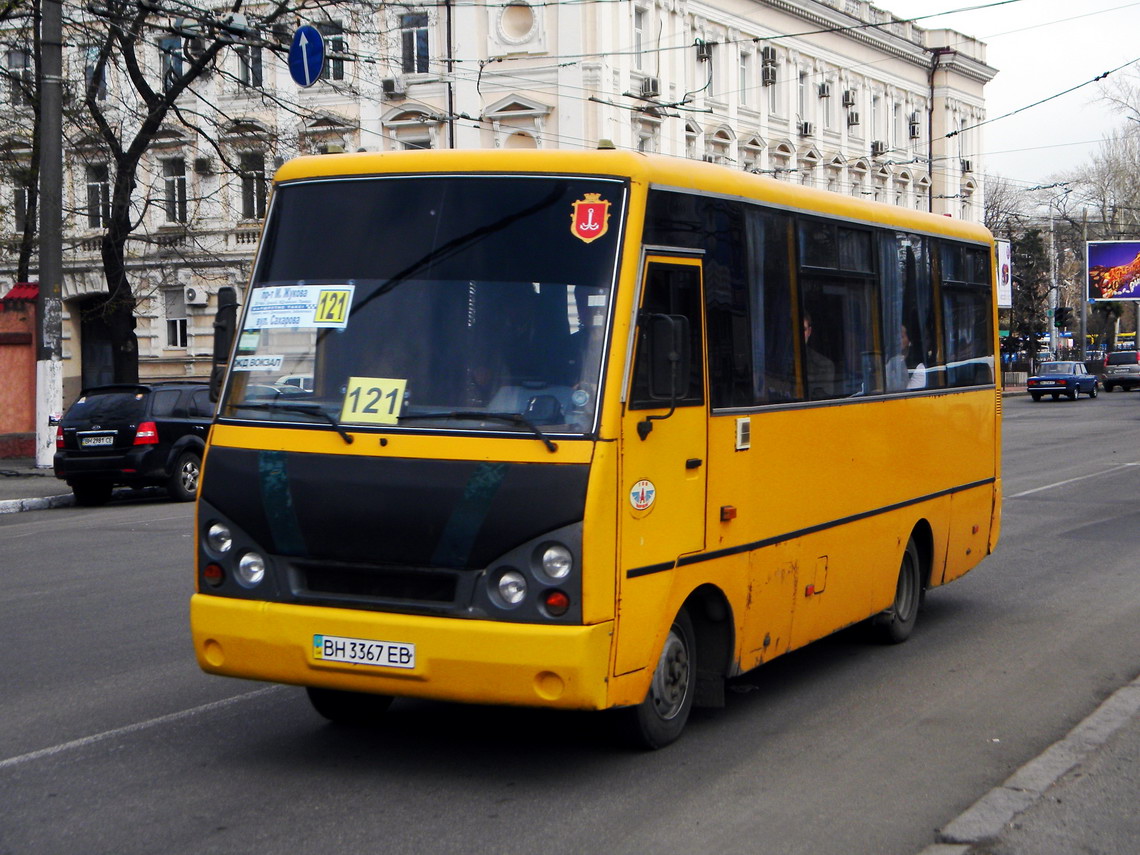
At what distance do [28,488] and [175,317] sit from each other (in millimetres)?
26830

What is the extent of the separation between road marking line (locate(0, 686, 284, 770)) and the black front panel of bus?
1334 mm

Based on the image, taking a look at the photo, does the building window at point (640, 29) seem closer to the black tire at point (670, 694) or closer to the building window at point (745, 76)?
the building window at point (745, 76)

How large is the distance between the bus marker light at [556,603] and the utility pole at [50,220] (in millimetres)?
18906

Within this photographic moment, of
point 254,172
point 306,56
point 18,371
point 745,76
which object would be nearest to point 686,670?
point 306,56

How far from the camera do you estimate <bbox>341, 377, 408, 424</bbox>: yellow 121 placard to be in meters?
6.00

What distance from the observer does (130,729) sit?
6863 millimetres

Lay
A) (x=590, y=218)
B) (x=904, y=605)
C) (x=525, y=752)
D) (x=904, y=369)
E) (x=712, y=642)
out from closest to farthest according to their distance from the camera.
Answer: (x=590, y=218)
(x=525, y=752)
(x=712, y=642)
(x=904, y=369)
(x=904, y=605)

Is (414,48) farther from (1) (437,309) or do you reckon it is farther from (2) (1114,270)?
(1) (437,309)

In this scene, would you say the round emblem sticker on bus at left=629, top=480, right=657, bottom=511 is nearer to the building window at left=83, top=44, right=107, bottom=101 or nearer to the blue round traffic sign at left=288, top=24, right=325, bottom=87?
the blue round traffic sign at left=288, top=24, right=325, bottom=87

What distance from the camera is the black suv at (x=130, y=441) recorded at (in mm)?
20172

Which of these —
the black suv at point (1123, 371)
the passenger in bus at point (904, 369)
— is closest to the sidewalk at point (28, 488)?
the passenger in bus at point (904, 369)

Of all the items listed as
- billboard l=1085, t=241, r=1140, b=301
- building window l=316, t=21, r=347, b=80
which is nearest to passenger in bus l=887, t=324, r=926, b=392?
building window l=316, t=21, r=347, b=80

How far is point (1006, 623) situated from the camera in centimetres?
1002

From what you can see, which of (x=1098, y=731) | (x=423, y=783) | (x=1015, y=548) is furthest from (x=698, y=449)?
(x=1015, y=548)
